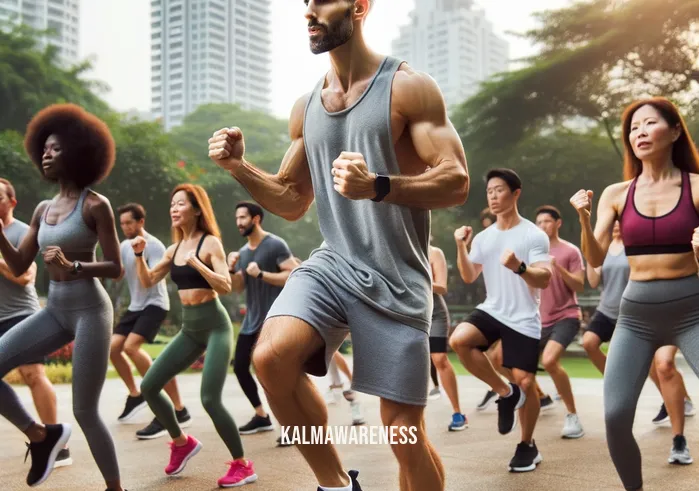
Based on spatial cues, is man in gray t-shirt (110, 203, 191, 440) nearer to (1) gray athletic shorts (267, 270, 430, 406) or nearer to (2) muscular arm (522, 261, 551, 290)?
(2) muscular arm (522, 261, 551, 290)

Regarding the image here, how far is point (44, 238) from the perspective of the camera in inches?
181

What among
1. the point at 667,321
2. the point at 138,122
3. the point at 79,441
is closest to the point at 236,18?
the point at 138,122

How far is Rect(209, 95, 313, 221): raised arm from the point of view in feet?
10.5

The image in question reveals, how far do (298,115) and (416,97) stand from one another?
1.76 feet

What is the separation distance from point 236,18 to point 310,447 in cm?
4442

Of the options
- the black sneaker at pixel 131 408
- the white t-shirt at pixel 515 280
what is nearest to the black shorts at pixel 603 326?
the white t-shirt at pixel 515 280

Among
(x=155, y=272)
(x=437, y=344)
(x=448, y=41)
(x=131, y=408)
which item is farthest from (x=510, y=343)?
(x=448, y=41)

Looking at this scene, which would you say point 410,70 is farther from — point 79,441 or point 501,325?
point 79,441

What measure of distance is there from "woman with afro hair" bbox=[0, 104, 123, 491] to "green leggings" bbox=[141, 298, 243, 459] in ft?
2.79

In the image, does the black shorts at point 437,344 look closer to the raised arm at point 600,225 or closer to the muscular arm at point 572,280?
the muscular arm at point 572,280

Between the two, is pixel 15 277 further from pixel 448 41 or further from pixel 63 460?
pixel 448 41

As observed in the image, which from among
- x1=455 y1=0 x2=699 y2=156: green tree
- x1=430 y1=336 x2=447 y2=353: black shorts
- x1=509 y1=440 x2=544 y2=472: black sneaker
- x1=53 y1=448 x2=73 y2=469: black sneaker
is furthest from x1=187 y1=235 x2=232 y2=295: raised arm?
x1=455 y1=0 x2=699 y2=156: green tree

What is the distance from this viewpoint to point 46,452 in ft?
15.2

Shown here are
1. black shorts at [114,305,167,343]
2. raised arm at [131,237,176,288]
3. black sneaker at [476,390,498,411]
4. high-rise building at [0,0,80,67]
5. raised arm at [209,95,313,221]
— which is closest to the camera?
raised arm at [209,95,313,221]
